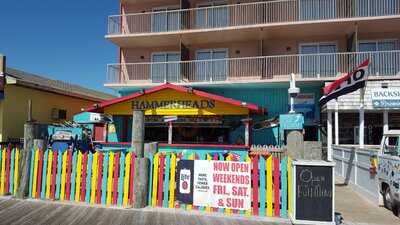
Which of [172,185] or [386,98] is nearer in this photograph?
[172,185]

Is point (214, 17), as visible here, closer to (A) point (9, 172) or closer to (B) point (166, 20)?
(B) point (166, 20)

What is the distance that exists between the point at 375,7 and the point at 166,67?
11.8 m

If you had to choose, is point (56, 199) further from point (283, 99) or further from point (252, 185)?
point (283, 99)

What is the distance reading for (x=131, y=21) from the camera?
23.3 m

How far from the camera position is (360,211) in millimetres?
8820

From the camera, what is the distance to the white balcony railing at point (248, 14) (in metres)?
19.4

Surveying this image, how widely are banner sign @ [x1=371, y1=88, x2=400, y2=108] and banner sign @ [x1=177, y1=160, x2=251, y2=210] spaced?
37.8 feet

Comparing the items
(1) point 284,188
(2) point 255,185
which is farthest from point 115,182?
(1) point 284,188

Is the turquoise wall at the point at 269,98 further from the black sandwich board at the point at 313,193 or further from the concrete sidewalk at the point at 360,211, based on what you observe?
the black sandwich board at the point at 313,193

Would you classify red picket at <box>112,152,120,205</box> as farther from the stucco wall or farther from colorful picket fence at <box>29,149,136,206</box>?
the stucco wall

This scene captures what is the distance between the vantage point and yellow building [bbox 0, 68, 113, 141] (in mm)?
19453

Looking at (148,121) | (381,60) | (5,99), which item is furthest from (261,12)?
(5,99)

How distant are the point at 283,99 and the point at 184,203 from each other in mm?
12977

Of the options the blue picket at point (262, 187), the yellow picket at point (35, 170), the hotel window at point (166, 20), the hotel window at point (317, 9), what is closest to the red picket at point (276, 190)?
the blue picket at point (262, 187)
